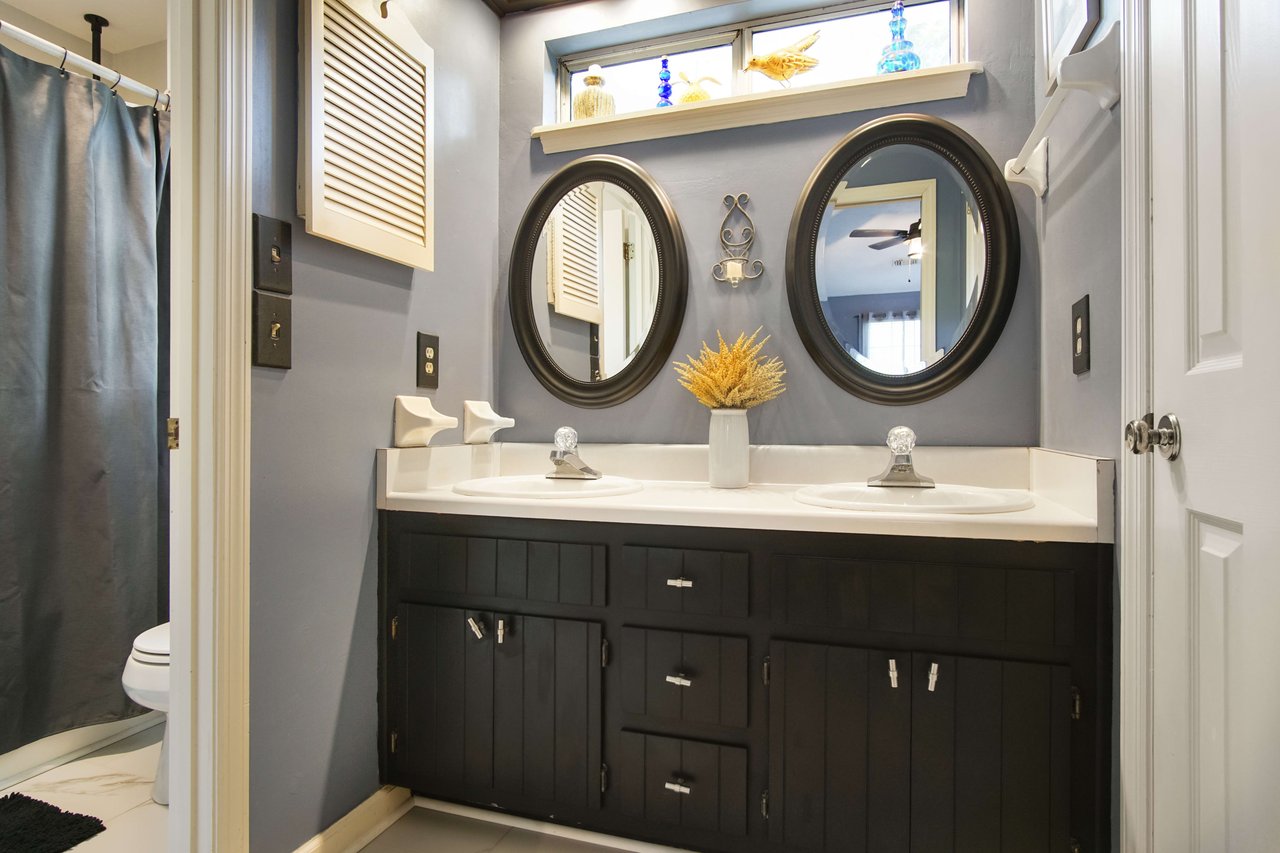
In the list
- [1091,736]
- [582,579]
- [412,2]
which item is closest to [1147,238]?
[1091,736]

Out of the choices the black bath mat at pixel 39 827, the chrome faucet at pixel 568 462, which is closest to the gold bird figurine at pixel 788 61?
the chrome faucet at pixel 568 462

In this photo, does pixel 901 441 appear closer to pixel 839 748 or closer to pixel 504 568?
pixel 839 748

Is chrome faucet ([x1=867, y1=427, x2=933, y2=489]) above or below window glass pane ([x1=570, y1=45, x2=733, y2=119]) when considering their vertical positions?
below

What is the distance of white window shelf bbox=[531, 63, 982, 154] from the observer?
5.72 feet

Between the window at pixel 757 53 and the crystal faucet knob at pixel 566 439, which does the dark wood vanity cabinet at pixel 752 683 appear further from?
the window at pixel 757 53

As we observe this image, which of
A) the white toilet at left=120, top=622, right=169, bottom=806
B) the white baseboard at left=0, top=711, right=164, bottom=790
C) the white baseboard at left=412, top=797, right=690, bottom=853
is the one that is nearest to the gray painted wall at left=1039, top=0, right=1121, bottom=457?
the white baseboard at left=412, top=797, right=690, bottom=853

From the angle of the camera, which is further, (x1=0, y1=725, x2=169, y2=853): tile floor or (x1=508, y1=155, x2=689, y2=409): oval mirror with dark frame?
(x1=508, y1=155, x2=689, y2=409): oval mirror with dark frame

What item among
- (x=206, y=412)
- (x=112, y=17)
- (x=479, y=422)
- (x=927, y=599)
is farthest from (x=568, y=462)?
(x=112, y=17)

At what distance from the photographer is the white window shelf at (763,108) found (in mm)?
1742

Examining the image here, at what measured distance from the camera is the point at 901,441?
5.23ft

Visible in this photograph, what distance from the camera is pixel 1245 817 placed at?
2.52 feet

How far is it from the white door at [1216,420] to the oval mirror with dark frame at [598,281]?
3.96 feet

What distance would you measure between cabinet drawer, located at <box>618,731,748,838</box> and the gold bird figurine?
1.76 m

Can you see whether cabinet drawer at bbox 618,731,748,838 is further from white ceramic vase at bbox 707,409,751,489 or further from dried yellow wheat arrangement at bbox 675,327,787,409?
dried yellow wheat arrangement at bbox 675,327,787,409
